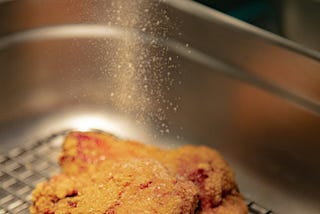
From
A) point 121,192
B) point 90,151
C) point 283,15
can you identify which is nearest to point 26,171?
point 90,151

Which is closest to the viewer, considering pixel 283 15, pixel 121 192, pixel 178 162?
pixel 121 192

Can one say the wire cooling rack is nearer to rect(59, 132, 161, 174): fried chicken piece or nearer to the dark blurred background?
rect(59, 132, 161, 174): fried chicken piece

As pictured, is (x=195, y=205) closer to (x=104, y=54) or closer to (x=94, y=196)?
(x=94, y=196)

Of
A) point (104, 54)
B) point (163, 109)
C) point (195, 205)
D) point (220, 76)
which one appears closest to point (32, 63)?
point (104, 54)

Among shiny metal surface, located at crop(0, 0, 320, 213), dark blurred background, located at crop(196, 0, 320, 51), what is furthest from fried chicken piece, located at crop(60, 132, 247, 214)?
dark blurred background, located at crop(196, 0, 320, 51)

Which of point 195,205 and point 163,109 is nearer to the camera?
point 195,205

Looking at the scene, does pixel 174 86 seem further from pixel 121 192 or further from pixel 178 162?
pixel 121 192
